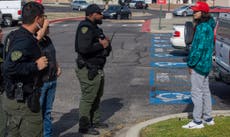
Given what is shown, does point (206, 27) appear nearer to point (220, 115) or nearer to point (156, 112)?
point (220, 115)

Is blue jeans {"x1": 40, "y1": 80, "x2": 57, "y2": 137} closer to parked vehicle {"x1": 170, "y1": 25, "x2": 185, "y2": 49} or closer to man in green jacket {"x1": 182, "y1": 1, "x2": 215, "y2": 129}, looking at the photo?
man in green jacket {"x1": 182, "y1": 1, "x2": 215, "y2": 129}

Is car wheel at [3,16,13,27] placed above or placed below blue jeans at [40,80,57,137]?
below

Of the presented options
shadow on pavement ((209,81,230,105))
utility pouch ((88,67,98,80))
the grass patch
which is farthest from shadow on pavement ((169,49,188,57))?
utility pouch ((88,67,98,80))

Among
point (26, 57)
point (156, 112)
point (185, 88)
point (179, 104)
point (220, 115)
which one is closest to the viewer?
point (26, 57)

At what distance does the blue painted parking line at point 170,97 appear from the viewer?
1113 cm

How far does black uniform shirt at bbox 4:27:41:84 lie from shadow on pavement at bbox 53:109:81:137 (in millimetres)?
3191

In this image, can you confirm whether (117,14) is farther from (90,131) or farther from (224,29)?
(90,131)

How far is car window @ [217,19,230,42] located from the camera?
10.6m

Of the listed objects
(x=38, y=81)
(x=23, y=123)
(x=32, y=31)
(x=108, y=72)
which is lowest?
(x=108, y=72)

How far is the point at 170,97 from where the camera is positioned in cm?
1162

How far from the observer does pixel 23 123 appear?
5.48m

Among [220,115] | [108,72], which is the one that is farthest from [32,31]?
[108,72]

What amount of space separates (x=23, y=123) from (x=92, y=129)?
302cm

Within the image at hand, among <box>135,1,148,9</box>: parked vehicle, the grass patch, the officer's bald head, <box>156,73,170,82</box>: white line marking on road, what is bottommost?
<box>135,1,148,9</box>: parked vehicle
